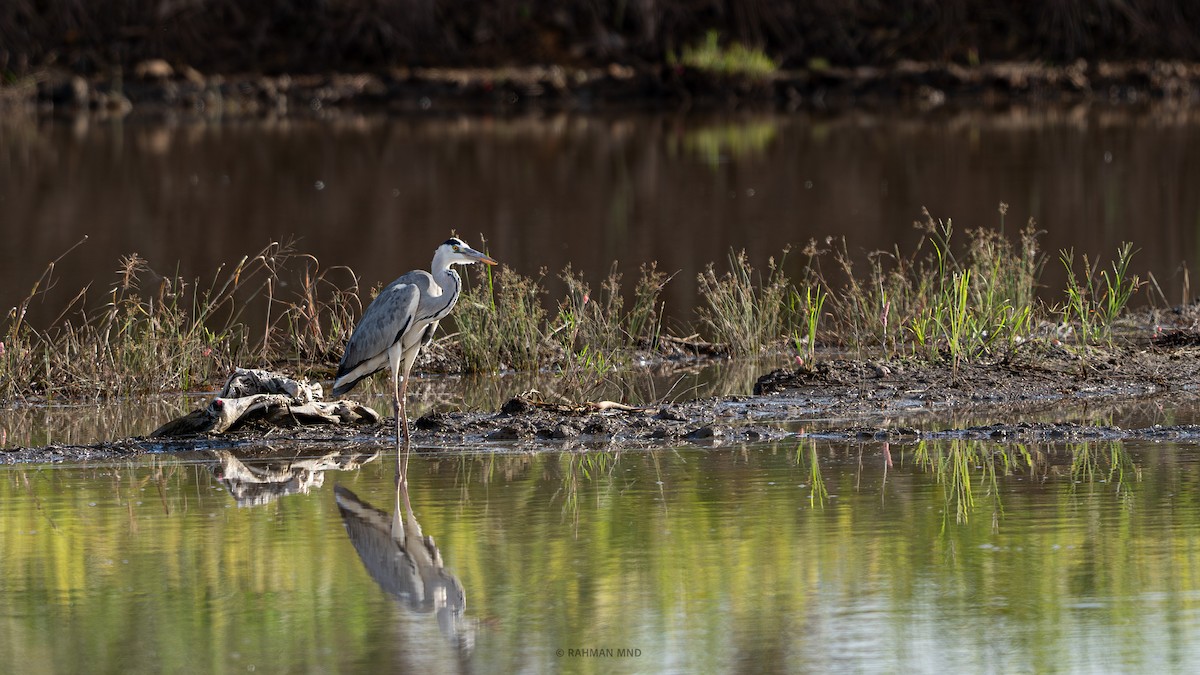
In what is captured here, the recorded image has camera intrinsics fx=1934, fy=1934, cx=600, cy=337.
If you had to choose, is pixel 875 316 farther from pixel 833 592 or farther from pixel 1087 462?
pixel 833 592

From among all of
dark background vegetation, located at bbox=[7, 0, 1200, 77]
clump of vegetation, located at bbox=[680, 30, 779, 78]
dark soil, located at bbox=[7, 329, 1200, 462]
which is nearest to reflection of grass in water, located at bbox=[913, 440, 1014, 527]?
dark soil, located at bbox=[7, 329, 1200, 462]

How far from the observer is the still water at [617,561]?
6.18 meters

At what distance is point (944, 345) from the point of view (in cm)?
1204

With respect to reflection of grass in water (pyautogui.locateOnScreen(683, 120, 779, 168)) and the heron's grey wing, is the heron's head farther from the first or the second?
reflection of grass in water (pyautogui.locateOnScreen(683, 120, 779, 168))

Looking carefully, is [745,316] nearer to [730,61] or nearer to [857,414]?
[857,414]

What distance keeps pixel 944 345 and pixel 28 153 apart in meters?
24.3

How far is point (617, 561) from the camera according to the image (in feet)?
23.9

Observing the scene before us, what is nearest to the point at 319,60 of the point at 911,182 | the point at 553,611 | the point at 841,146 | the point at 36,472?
the point at 841,146

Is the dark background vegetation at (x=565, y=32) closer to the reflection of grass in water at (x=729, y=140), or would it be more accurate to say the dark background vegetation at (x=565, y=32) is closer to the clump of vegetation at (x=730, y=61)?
the clump of vegetation at (x=730, y=61)

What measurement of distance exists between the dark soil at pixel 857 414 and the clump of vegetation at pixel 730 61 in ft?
100

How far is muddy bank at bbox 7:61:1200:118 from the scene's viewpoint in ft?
137

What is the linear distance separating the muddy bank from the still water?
32750 mm

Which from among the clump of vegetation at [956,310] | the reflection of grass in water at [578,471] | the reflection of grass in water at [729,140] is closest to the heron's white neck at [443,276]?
the reflection of grass in water at [578,471]

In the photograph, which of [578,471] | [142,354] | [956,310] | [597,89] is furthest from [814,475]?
[597,89]
